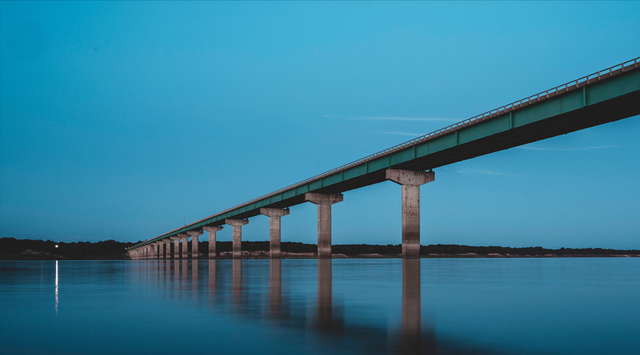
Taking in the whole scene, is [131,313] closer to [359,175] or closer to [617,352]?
[617,352]

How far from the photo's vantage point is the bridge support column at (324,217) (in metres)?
79.6

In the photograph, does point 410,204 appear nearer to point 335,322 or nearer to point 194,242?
point 335,322

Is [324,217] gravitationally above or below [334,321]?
above

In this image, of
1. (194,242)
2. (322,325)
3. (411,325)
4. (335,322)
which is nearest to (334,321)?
(335,322)

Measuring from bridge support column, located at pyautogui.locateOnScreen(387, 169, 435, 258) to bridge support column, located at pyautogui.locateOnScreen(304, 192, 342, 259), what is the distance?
1890cm

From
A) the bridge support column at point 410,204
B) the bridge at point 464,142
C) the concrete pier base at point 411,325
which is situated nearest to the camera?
the concrete pier base at point 411,325

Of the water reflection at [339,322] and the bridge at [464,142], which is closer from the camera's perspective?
the water reflection at [339,322]

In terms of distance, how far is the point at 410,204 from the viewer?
62.4 metres

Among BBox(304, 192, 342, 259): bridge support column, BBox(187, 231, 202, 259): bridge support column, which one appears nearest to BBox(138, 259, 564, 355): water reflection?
BBox(304, 192, 342, 259): bridge support column

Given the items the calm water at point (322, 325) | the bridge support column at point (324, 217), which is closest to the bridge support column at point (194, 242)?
the bridge support column at point (324, 217)

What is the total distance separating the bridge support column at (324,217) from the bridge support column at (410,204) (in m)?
18.9

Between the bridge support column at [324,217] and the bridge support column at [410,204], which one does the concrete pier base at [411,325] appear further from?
the bridge support column at [324,217]

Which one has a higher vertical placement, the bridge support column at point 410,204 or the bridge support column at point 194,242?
the bridge support column at point 410,204

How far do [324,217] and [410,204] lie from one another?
21.9 metres
